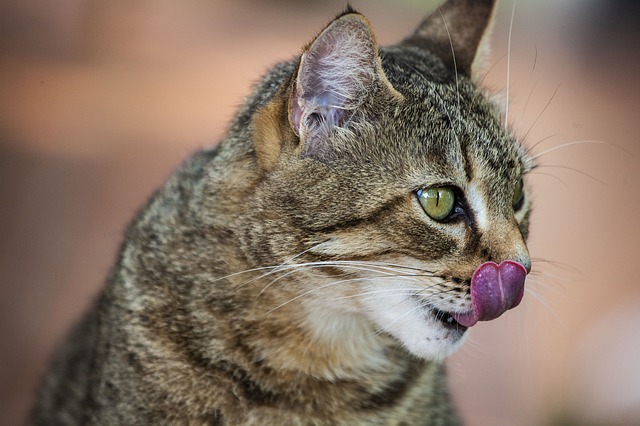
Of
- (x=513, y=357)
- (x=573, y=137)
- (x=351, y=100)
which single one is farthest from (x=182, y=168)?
(x=573, y=137)

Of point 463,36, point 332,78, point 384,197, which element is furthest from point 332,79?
point 463,36

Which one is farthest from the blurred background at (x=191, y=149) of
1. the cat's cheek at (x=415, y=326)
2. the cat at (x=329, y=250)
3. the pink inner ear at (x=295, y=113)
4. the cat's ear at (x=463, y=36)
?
the pink inner ear at (x=295, y=113)

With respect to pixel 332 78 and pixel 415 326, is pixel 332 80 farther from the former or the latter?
pixel 415 326

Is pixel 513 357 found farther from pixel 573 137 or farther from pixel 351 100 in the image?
pixel 351 100

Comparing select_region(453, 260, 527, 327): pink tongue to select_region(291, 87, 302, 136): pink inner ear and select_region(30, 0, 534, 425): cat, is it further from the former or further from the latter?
select_region(291, 87, 302, 136): pink inner ear

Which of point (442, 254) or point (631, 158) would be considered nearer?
point (442, 254)

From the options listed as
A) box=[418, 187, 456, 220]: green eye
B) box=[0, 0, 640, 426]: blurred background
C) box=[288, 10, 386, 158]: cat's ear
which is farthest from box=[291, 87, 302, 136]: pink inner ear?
box=[0, 0, 640, 426]: blurred background
